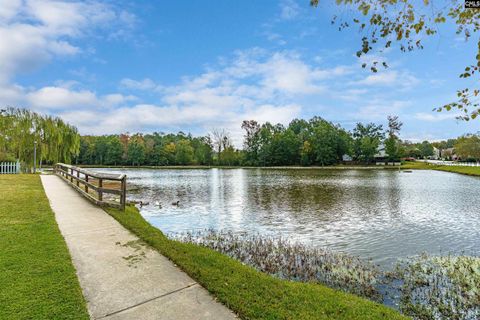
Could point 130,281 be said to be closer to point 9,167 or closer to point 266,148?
point 9,167

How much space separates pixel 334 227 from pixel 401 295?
5913mm

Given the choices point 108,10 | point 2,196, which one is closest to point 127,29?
point 108,10

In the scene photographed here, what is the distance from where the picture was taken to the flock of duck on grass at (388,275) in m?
5.14

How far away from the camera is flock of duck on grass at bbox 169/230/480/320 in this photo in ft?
16.9

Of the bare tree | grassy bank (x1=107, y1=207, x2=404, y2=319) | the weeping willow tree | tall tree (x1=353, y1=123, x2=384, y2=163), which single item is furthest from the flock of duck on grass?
the bare tree

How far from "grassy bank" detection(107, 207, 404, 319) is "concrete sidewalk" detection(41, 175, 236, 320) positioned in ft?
0.60

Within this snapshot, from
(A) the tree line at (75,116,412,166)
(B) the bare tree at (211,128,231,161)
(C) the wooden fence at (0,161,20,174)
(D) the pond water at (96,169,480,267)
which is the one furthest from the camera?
→ (B) the bare tree at (211,128,231,161)

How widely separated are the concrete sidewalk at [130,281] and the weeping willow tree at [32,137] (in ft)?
89.7

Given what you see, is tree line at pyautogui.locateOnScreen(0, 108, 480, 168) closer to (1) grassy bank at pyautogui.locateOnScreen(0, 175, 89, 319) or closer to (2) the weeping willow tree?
(2) the weeping willow tree

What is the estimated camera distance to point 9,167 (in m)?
26.8

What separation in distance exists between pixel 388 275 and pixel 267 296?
3.84 m

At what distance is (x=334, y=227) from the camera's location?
11414 millimetres

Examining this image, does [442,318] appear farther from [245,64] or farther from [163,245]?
[245,64]

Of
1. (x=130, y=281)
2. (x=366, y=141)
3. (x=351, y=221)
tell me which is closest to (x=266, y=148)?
(x=366, y=141)
